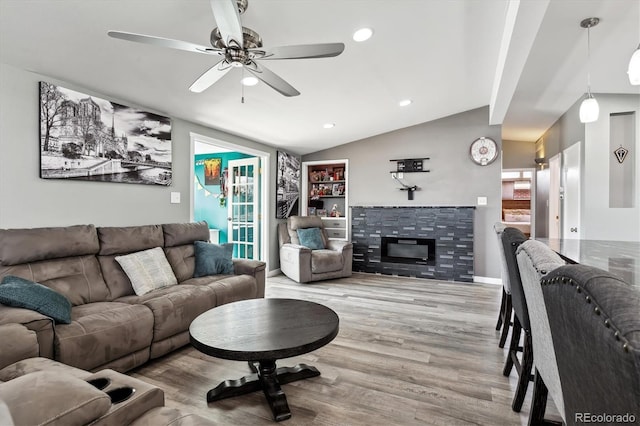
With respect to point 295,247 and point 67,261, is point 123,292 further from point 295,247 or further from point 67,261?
point 295,247

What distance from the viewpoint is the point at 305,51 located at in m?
1.91

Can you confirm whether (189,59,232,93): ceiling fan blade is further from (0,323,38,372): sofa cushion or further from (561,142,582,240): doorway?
(561,142,582,240): doorway

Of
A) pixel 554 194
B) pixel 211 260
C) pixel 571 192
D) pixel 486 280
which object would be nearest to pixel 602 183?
pixel 571 192

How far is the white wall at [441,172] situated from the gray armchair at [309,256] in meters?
1.03

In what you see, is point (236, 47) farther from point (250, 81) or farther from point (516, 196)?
point (516, 196)

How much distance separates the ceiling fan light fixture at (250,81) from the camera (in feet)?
10.1

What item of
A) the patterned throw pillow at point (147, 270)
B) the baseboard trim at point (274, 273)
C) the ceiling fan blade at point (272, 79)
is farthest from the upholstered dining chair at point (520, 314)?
the baseboard trim at point (274, 273)

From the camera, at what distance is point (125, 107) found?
3260 millimetres

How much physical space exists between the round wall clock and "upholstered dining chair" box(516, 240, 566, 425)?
175 inches

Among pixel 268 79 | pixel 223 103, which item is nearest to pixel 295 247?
pixel 223 103

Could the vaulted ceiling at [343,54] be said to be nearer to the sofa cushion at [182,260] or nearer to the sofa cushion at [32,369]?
the sofa cushion at [182,260]

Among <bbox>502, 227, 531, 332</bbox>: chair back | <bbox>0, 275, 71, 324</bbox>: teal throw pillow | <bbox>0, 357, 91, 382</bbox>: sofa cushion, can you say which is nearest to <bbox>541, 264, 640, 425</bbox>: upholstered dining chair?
<bbox>502, 227, 531, 332</bbox>: chair back

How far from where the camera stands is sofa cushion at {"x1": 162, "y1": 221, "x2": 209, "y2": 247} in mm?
3406

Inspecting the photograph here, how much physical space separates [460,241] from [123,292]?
4.86m
